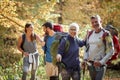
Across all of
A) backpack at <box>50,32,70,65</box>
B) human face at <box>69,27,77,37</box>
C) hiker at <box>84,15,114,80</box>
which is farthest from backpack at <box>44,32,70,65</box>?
hiker at <box>84,15,114,80</box>

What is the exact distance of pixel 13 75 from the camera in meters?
12.0

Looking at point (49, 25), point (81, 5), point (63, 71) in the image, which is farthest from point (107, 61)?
point (81, 5)

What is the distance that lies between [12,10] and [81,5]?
309 inches

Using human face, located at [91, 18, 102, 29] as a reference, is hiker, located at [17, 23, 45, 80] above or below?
below

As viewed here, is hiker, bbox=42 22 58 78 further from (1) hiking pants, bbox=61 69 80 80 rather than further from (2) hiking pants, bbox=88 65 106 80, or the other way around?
(2) hiking pants, bbox=88 65 106 80

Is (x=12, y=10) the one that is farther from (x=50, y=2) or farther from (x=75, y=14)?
(x=75, y=14)

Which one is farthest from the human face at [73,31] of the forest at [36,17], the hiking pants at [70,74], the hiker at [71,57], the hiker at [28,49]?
the forest at [36,17]

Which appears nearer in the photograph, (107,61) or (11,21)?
(107,61)

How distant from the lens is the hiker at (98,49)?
224 inches

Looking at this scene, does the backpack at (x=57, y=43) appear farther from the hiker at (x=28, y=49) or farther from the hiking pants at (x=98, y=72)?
the hiker at (x=28, y=49)

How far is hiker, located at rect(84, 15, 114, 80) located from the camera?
5.69m

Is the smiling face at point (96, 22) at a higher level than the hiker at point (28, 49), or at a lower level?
higher

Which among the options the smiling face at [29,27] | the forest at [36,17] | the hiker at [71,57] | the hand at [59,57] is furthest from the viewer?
the forest at [36,17]

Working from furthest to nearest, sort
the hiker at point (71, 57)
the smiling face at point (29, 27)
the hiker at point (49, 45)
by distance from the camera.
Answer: the smiling face at point (29, 27) < the hiker at point (49, 45) < the hiker at point (71, 57)
